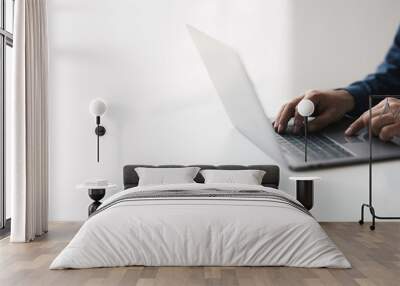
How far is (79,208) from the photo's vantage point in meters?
7.32

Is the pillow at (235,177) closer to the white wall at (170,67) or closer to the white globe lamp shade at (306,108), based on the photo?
the white wall at (170,67)

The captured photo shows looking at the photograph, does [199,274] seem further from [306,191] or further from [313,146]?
[313,146]

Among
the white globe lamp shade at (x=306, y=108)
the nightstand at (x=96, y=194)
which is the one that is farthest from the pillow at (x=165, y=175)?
the white globe lamp shade at (x=306, y=108)

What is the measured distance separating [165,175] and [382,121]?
116 inches

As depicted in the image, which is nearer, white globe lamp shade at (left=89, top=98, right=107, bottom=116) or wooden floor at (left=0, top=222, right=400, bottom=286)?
wooden floor at (left=0, top=222, right=400, bottom=286)

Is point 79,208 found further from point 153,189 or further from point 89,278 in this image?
point 89,278

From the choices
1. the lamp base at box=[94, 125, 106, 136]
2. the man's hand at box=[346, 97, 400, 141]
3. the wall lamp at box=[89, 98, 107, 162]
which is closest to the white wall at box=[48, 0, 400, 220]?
the lamp base at box=[94, 125, 106, 136]

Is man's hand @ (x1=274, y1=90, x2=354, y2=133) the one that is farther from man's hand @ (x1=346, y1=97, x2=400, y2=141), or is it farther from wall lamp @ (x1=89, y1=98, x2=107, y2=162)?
wall lamp @ (x1=89, y1=98, x2=107, y2=162)

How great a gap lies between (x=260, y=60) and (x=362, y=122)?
156cm

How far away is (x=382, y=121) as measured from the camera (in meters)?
7.28

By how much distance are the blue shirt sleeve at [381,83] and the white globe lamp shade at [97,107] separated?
318 cm

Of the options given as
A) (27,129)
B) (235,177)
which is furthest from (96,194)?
(235,177)

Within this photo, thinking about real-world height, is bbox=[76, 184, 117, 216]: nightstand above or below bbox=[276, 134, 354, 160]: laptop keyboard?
below

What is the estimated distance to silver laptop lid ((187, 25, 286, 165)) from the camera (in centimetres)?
725
